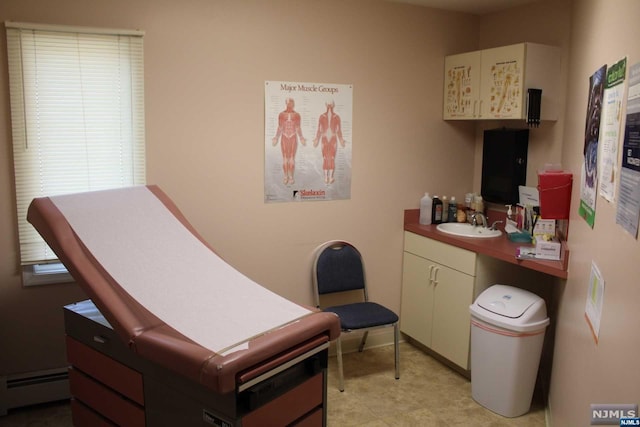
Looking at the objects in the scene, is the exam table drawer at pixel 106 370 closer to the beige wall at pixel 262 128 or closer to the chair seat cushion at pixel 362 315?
the beige wall at pixel 262 128

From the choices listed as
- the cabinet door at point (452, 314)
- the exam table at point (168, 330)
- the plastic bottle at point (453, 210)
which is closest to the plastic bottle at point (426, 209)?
the plastic bottle at point (453, 210)

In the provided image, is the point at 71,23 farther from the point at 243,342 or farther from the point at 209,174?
the point at 243,342

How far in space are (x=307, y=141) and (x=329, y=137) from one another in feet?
0.56

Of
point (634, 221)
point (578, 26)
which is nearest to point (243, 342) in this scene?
point (634, 221)

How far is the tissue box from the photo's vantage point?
9.64 feet

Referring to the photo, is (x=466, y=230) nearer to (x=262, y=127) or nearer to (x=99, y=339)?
(x=262, y=127)

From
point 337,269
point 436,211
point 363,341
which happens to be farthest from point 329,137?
point 363,341

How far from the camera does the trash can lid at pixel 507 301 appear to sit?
3.01 meters

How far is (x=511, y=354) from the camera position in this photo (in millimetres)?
2982

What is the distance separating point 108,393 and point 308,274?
5.43 feet

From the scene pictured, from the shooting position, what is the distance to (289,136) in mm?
3541

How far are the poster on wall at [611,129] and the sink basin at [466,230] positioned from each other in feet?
5.50

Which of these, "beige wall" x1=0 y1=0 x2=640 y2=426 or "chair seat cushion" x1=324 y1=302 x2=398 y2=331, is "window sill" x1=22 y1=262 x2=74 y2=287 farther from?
"chair seat cushion" x1=324 y1=302 x2=398 y2=331

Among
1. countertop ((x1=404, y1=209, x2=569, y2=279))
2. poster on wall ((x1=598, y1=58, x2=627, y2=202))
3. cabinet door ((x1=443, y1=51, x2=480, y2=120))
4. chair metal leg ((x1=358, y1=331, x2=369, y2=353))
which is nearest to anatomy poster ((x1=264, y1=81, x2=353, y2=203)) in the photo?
countertop ((x1=404, y1=209, x2=569, y2=279))
